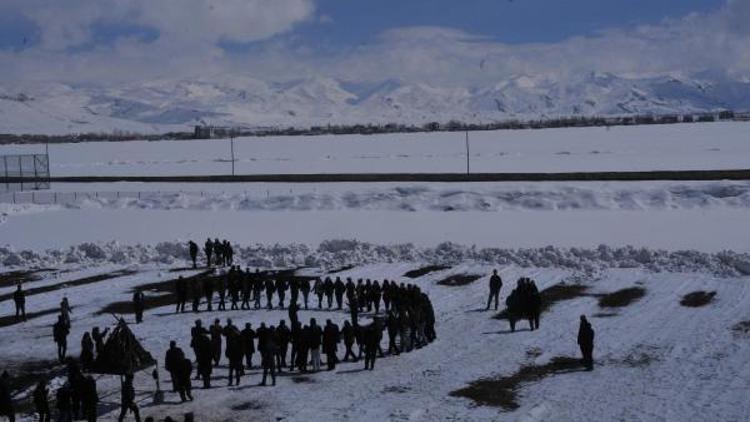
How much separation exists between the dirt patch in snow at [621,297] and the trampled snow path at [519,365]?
29 centimetres

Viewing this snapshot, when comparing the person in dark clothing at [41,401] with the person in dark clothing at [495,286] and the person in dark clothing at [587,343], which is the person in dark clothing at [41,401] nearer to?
the person in dark clothing at [587,343]

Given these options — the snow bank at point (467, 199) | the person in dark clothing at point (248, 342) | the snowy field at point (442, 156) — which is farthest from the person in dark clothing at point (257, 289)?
the snowy field at point (442, 156)

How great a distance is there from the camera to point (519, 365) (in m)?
16.3

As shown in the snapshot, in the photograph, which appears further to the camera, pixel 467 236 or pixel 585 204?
pixel 585 204

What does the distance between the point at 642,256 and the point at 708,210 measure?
1324cm

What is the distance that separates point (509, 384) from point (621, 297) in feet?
27.9

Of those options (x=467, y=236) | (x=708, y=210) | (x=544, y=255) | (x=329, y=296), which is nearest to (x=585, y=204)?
(x=708, y=210)

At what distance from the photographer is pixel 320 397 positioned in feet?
48.0

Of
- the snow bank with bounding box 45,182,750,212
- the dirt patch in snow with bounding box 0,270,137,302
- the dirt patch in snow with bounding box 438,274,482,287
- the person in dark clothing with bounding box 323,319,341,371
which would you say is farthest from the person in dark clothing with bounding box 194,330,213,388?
the snow bank with bounding box 45,182,750,212

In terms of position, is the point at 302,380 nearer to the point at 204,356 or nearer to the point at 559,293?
the point at 204,356

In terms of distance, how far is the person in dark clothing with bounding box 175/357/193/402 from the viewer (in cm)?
1423

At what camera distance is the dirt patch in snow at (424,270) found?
89.1 feet

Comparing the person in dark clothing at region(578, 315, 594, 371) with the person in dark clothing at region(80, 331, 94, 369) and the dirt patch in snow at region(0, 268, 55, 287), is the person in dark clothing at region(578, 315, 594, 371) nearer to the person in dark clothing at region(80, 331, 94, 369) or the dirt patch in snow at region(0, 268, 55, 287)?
the person in dark clothing at region(80, 331, 94, 369)

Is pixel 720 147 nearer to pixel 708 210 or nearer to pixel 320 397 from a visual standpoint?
pixel 708 210
